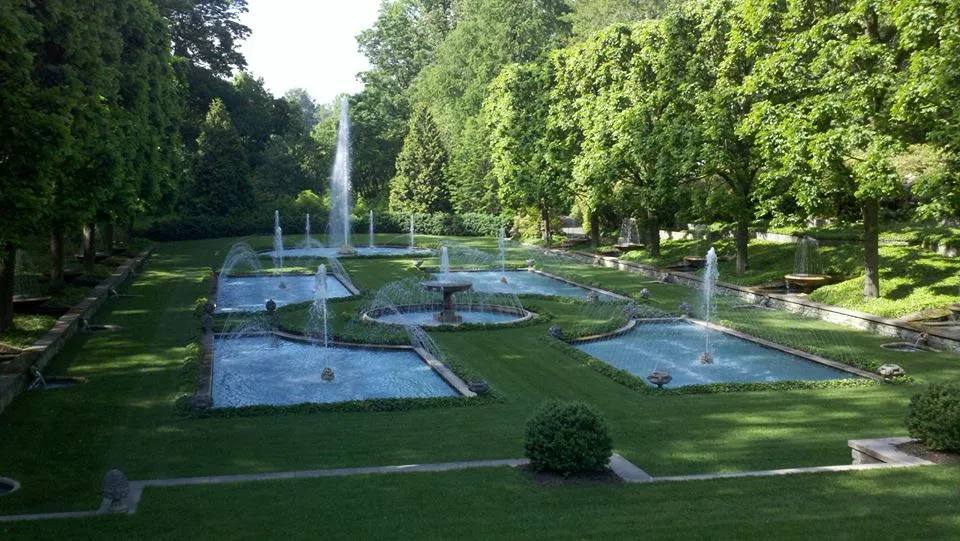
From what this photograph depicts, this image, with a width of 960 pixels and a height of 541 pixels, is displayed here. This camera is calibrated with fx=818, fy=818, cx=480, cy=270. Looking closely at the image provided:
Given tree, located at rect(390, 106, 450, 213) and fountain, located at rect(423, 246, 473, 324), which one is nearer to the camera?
fountain, located at rect(423, 246, 473, 324)

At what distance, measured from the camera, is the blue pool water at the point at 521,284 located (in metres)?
29.6

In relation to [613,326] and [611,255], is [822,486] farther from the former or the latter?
[611,255]

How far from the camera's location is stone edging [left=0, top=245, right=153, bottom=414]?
13898 millimetres

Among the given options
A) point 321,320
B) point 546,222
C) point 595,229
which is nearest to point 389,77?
point 546,222

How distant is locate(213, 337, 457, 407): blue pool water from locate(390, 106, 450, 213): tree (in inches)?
1569

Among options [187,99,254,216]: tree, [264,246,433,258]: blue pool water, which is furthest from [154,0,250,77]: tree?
[264,246,433,258]: blue pool water

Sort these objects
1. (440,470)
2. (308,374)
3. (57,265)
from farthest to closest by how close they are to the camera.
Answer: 1. (57,265)
2. (308,374)
3. (440,470)

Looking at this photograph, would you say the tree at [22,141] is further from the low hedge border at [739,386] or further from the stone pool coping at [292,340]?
the low hedge border at [739,386]

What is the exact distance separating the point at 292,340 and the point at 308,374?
3620mm

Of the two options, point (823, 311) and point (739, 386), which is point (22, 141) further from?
point (823, 311)

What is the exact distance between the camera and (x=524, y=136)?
45500mm

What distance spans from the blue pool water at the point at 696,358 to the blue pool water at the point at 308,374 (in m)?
4.45

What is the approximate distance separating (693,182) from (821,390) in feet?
60.5

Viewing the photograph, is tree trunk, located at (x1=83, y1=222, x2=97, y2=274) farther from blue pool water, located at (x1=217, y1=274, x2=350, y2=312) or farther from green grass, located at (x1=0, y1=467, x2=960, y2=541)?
green grass, located at (x1=0, y1=467, x2=960, y2=541)
